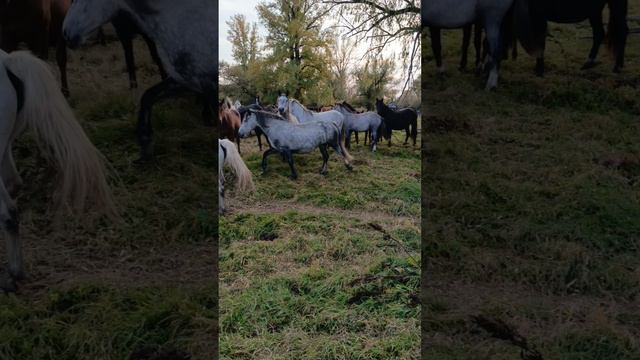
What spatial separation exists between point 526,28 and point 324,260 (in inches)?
77.2

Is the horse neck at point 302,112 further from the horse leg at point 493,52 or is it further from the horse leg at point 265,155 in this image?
the horse leg at point 493,52

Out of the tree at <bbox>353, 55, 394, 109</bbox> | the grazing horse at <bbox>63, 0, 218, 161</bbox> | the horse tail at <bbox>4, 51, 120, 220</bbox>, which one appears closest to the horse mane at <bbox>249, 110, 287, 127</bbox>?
the grazing horse at <bbox>63, 0, 218, 161</bbox>

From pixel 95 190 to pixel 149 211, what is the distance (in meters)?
0.28

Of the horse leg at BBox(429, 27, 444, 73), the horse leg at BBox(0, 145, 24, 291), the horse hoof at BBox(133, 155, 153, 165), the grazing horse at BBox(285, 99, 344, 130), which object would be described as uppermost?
the horse leg at BBox(429, 27, 444, 73)

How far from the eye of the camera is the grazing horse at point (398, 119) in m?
2.48

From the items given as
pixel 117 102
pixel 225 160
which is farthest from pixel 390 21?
pixel 117 102

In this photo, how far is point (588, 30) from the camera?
299cm

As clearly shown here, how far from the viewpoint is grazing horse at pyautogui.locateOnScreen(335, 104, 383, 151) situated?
8.18 feet

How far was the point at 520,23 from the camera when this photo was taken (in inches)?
116

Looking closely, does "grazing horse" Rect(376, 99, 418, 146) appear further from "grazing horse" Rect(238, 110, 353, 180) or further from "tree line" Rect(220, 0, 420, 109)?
"grazing horse" Rect(238, 110, 353, 180)

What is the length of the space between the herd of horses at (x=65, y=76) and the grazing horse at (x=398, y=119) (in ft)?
2.99

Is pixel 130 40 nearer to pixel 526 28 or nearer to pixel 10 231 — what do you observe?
pixel 10 231

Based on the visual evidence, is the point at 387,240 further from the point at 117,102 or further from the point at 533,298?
the point at 117,102

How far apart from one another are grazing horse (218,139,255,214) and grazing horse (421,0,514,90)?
1411 millimetres
